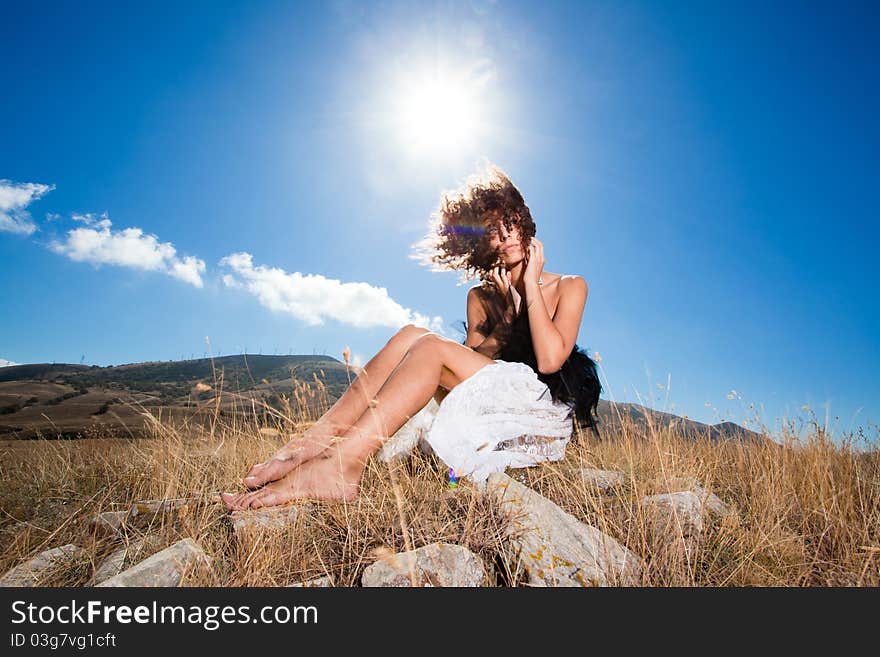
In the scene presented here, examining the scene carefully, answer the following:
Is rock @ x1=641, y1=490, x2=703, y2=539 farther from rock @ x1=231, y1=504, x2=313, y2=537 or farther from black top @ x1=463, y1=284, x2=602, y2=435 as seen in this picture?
rock @ x1=231, y1=504, x2=313, y2=537

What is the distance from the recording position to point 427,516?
2.22 meters

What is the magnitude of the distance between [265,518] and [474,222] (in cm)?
275

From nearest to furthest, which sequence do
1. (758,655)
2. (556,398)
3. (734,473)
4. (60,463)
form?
1. (758,655)
2. (556,398)
3. (734,473)
4. (60,463)

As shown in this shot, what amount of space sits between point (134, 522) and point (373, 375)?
5.09ft

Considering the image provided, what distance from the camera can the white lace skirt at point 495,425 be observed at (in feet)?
9.53

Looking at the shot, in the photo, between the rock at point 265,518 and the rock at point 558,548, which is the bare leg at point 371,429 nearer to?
the rock at point 265,518

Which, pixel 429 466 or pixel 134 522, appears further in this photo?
pixel 429 466

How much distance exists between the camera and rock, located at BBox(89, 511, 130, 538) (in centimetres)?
242

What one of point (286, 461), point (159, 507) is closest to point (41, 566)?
point (159, 507)

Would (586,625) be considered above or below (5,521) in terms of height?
below

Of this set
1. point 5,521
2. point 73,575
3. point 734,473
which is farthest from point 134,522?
point 734,473

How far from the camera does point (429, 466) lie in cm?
295

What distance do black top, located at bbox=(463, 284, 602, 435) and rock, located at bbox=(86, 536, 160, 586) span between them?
2.54 meters

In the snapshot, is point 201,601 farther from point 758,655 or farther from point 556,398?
point 556,398
